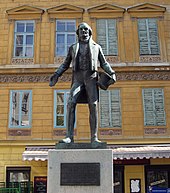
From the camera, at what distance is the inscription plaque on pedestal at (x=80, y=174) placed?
18.8 ft

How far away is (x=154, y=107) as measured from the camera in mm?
15500

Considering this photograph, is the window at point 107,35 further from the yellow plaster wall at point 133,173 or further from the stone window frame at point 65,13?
the yellow plaster wall at point 133,173

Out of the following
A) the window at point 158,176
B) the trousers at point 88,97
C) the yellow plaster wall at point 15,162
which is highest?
the trousers at point 88,97

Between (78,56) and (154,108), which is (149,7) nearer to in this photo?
(154,108)

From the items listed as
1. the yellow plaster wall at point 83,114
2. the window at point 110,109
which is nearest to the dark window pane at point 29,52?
the yellow plaster wall at point 83,114

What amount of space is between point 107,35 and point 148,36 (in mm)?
2019

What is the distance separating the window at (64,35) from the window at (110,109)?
9.73 feet

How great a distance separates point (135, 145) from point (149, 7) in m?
6.97

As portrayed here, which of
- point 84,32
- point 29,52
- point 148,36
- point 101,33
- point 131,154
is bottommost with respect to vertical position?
point 131,154

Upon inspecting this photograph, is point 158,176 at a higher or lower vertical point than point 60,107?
lower

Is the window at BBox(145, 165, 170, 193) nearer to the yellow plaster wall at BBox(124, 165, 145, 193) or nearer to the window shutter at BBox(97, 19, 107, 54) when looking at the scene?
the yellow plaster wall at BBox(124, 165, 145, 193)

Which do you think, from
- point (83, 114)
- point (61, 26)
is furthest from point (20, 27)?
point (83, 114)

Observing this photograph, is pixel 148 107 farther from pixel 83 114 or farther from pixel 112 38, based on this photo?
pixel 112 38

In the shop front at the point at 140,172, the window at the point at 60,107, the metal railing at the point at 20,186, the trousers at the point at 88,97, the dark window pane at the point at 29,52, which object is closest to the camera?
the trousers at the point at 88,97
